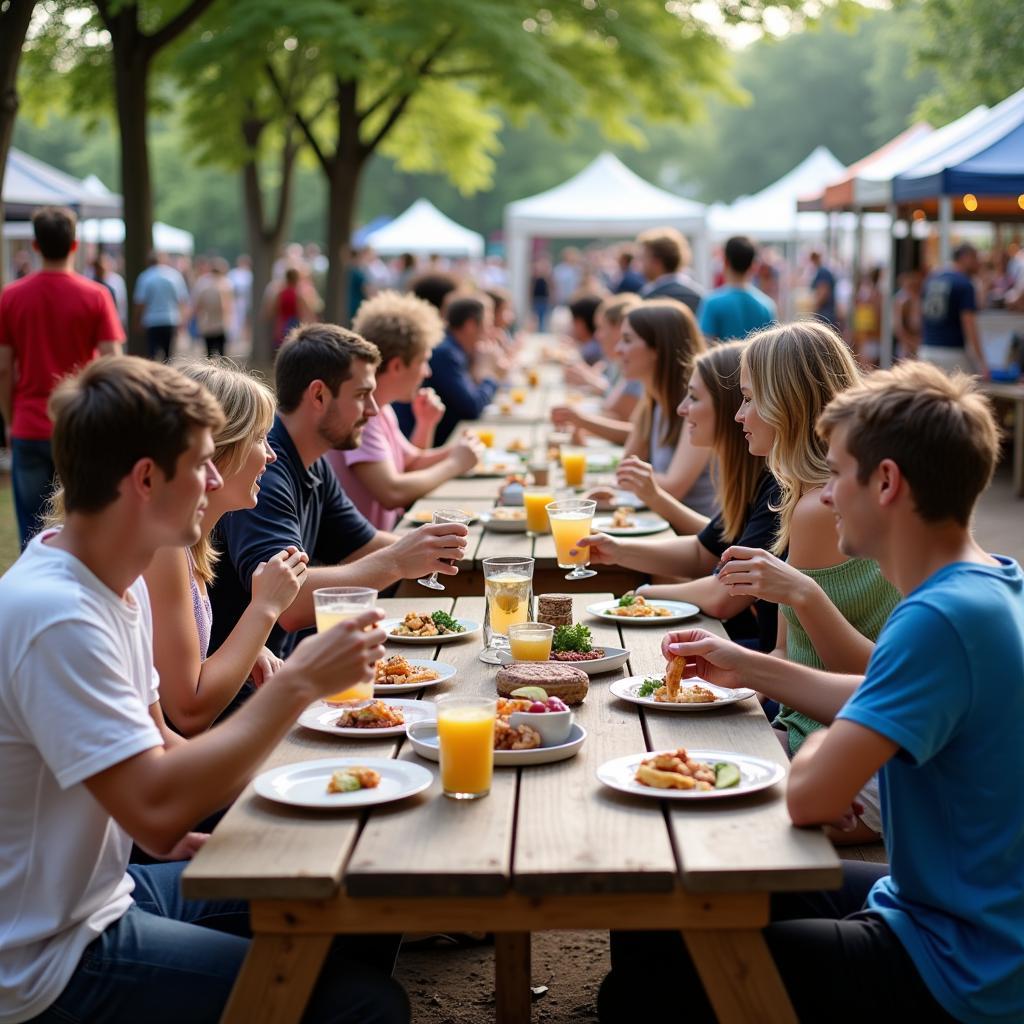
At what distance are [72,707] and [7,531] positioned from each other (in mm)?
7660

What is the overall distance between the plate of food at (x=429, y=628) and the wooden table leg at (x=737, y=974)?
4.63 feet

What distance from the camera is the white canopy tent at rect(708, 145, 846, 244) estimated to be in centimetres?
2447

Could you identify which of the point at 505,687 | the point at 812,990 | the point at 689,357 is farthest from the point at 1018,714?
the point at 689,357

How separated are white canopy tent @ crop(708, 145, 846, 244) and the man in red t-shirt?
18.8 meters

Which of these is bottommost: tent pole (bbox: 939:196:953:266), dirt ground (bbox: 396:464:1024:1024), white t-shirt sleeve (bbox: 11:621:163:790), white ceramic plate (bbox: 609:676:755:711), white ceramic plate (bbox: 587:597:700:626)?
dirt ground (bbox: 396:464:1024:1024)

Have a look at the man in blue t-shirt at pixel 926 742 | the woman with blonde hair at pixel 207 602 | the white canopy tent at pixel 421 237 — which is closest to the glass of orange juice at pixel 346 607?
the woman with blonde hair at pixel 207 602

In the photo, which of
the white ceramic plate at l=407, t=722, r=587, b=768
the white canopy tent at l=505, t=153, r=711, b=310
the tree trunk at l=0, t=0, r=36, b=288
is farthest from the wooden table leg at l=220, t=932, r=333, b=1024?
the white canopy tent at l=505, t=153, r=711, b=310

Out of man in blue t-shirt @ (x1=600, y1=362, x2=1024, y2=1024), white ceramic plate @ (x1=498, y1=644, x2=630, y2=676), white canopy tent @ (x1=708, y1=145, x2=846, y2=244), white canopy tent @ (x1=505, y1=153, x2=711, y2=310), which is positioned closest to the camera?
man in blue t-shirt @ (x1=600, y1=362, x2=1024, y2=1024)

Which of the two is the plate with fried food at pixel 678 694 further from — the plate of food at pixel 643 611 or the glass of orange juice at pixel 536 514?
the glass of orange juice at pixel 536 514

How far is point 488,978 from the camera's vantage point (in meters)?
3.43

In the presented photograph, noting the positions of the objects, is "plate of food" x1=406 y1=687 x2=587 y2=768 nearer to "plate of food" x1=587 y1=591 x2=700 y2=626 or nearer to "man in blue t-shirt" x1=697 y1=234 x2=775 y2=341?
"plate of food" x1=587 y1=591 x2=700 y2=626

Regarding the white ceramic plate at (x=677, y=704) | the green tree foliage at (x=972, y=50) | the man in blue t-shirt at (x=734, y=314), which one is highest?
the green tree foliage at (x=972, y=50)

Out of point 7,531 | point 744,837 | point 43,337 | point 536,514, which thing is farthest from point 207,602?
point 7,531

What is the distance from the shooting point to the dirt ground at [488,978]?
3.26 meters
